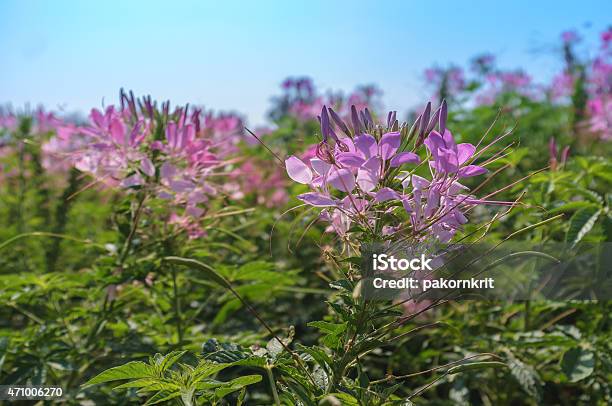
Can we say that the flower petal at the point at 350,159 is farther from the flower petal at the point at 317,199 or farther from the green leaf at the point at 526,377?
the green leaf at the point at 526,377

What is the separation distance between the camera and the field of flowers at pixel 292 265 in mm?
913

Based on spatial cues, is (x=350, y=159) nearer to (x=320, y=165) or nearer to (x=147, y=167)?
(x=320, y=165)

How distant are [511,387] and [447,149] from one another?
105 cm

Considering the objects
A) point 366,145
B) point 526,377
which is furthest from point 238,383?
point 526,377

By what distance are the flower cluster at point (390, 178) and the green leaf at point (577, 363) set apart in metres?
0.68

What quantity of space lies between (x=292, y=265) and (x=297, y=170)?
1.62 metres

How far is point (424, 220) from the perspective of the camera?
92cm

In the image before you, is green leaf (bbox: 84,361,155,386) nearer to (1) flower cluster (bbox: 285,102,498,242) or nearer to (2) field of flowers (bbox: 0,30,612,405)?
(2) field of flowers (bbox: 0,30,612,405)

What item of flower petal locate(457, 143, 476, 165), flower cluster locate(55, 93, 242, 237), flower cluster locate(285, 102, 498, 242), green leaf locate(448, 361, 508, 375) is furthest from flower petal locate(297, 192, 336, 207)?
flower cluster locate(55, 93, 242, 237)

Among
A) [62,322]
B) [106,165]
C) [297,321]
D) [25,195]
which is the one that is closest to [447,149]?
[106,165]

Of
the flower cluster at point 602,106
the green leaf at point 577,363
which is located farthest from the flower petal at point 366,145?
the flower cluster at point 602,106

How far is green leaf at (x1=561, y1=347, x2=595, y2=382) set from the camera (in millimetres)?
1393

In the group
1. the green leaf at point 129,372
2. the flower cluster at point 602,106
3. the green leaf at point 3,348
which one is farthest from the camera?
the flower cluster at point 602,106

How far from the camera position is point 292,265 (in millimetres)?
2531
